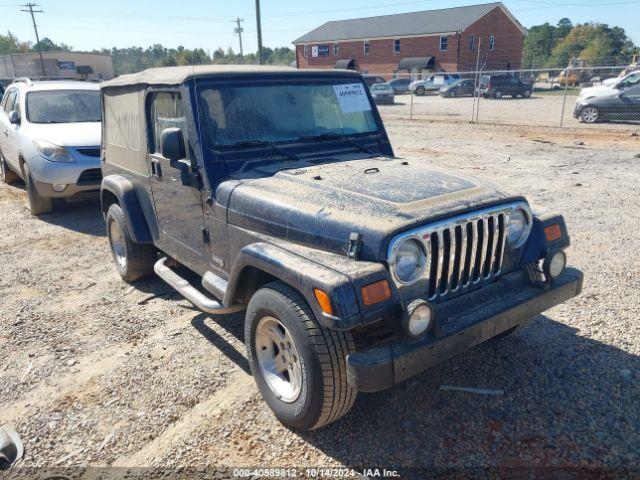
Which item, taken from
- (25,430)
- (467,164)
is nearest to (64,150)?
(25,430)

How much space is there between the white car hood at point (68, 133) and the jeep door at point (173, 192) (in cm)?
369

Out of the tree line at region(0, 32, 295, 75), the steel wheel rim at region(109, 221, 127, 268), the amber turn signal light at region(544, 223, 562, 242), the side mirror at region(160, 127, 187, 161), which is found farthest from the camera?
the tree line at region(0, 32, 295, 75)

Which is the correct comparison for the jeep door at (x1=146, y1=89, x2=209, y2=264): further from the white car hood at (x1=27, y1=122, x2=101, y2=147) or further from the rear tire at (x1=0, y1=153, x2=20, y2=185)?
the rear tire at (x1=0, y1=153, x2=20, y2=185)

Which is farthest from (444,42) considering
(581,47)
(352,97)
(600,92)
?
(352,97)

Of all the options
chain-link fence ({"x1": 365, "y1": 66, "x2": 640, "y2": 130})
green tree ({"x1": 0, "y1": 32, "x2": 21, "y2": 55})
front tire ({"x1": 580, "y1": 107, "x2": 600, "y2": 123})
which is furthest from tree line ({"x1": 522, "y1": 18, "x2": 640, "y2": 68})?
green tree ({"x1": 0, "y1": 32, "x2": 21, "y2": 55})

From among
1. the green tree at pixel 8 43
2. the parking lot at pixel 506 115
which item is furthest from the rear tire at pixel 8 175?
the green tree at pixel 8 43

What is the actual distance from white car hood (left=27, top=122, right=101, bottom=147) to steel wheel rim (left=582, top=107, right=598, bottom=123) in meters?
15.6

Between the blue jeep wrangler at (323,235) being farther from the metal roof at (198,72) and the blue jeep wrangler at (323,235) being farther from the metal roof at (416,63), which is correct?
the metal roof at (416,63)

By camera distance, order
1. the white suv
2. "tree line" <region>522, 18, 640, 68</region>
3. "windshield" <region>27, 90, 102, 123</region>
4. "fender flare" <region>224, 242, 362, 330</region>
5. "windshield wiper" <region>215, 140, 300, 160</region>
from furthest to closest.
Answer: "tree line" <region>522, 18, 640, 68</region> → "windshield" <region>27, 90, 102, 123</region> → the white suv → "windshield wiper" <region>215, 140, 300, 160</region> → "fender flare" <region>224, 242, 362, 330</region>

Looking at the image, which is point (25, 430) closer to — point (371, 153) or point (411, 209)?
point (411, 209)

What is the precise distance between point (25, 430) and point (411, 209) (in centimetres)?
272

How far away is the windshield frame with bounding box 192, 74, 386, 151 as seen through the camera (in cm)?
353

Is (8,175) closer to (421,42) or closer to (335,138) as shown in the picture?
(335,138)

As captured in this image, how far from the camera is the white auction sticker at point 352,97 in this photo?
163 inches
